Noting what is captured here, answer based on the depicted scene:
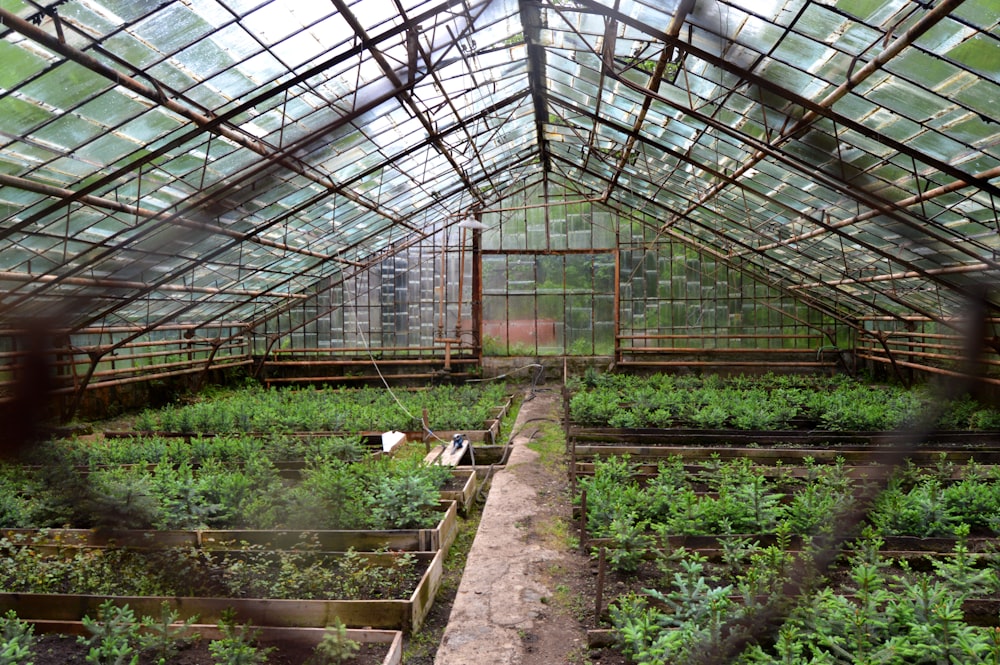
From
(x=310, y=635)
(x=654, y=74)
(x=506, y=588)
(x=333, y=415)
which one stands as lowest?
(x=506, y=588)

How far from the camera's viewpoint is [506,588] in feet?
19.5

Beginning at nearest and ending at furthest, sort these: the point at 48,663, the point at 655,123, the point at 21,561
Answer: the point at 48,663, the point at 21,561, the point at 655,123

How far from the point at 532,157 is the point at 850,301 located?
9.54m

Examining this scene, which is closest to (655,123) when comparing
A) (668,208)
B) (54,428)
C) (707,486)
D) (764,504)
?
(668,208)

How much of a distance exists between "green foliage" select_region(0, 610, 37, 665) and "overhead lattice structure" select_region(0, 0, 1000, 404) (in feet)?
6.99

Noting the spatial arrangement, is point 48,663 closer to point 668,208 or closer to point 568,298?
point 668,208

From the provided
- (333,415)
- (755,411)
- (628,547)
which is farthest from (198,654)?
(755,411)

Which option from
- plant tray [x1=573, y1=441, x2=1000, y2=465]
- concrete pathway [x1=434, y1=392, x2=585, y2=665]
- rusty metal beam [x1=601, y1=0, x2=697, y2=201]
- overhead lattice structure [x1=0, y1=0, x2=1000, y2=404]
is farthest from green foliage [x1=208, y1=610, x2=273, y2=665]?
plant tray [x1=573, y1=441, x2=1000, y2=465]

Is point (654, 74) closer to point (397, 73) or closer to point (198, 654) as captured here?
point (397, 73)

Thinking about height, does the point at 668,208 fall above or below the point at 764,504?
above

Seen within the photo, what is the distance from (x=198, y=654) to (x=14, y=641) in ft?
3.73

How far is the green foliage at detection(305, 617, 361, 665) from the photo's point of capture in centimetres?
428

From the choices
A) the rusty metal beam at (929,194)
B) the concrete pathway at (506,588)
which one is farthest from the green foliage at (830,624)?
the rusty metal beam at (929,194)

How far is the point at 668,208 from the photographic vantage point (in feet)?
55.4
